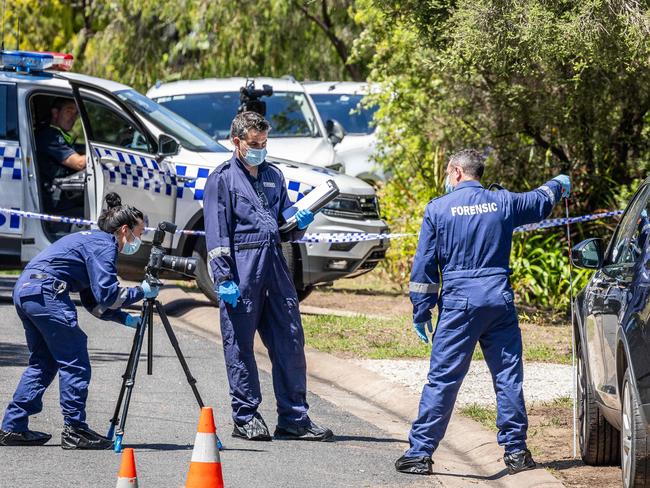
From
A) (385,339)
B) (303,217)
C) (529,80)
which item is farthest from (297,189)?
(303,217)

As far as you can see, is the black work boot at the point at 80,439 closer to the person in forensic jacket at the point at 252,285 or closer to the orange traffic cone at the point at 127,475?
the person in forensic jacket at the point at 252,285

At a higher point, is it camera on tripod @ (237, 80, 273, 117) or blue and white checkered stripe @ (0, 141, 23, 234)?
camera on tripod @ (237, 80, 273, 117)

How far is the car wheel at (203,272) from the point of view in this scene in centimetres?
1212

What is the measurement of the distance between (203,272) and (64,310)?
519cm

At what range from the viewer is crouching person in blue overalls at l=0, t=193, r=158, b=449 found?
6.92m

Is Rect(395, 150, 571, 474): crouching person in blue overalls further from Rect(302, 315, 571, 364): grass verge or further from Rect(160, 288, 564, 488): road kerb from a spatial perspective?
Rect(302, 315, 571, 364): grass verge

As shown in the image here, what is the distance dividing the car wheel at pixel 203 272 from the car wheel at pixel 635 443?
6710 mm

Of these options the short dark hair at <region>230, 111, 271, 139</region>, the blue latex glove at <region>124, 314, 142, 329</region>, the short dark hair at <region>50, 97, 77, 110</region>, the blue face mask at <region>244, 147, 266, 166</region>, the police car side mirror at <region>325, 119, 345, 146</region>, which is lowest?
the blue latex glove at <region>124, 314, 142, 329</region>

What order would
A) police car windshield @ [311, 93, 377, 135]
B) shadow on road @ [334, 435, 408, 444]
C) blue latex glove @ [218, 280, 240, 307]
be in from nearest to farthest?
blue latex glove @ [218, 280, 240, 307], shadow on road @ [334, 435, 408, 444], police car windshield @ [311, 93, 377, 135]

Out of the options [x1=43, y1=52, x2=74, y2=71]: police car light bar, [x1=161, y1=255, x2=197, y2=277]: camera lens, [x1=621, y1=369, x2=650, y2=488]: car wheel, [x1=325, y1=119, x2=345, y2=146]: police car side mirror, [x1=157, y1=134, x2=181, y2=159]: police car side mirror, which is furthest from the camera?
[x1=325, y1=119, x2=345, y2=146]: police car side mirror

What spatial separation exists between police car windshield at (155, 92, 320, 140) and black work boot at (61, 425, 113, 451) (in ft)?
27.9

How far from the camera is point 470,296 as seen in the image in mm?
6590

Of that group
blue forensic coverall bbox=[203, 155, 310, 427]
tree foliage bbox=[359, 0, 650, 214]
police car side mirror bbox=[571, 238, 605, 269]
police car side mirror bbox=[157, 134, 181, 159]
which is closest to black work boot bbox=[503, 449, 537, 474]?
police car side mirror bbox=[571, 238, 605, 269]

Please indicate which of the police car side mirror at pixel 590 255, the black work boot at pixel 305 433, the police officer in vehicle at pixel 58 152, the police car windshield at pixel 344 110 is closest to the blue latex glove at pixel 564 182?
the police car side mirror at pixel 590 255
